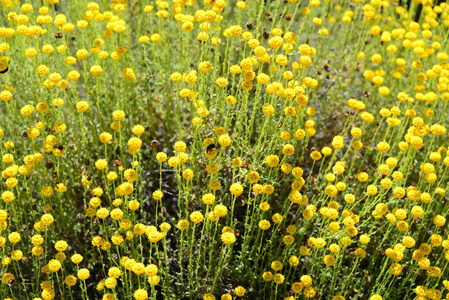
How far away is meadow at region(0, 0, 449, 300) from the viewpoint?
8.34 ft

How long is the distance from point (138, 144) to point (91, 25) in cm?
162

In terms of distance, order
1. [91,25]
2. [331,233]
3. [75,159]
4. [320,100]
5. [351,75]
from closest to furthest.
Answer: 1. [331,233]
2. [75,159]
3. [91,25]
4. [320,100]
5. [351,75]

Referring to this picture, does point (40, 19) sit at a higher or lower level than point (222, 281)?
higher

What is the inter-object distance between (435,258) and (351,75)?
2.04 m

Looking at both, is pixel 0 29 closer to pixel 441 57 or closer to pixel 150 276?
pixel 150 276

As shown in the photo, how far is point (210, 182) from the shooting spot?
2.48 m

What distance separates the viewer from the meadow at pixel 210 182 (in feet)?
8.34

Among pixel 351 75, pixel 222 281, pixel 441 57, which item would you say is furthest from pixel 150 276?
pixel 351 75

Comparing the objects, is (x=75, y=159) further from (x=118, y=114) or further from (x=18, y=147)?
(x=118, y=114)

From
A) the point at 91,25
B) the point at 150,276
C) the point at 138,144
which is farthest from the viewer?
the point at 91,25

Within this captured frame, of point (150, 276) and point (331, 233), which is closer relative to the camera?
point (150, 276)

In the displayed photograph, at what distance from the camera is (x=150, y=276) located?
223cm

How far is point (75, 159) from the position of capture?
3.31m

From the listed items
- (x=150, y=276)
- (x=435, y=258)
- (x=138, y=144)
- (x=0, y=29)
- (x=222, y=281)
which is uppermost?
(x=0, y=29)
